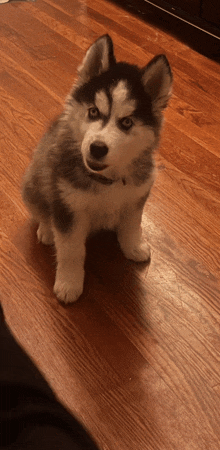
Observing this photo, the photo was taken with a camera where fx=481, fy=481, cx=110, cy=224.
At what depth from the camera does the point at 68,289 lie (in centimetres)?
188

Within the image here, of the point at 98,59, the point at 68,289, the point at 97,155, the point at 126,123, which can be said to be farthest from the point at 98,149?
the point at 68,289

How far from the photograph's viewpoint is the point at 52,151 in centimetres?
180

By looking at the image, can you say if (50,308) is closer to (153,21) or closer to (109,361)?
(109,361)

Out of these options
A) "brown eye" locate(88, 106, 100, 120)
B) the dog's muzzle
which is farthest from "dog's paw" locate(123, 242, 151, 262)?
"brown eye" locate(88, 106, 100, 120)

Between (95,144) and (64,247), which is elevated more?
(95,144)

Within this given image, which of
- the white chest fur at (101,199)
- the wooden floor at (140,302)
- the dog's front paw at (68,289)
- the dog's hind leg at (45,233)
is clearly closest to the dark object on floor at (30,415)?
the wooden floor at (140,302)

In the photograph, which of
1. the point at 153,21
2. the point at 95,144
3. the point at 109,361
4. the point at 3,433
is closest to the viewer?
the point at 3,433

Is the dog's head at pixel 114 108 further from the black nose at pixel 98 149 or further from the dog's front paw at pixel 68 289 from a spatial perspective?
the dog's front paw at pixel 68 289

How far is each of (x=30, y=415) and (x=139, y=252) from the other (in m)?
1.33

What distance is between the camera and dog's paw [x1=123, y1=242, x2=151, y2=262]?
2049mm

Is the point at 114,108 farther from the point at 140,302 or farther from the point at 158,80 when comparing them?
the point at 140,302

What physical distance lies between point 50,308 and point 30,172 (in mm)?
564

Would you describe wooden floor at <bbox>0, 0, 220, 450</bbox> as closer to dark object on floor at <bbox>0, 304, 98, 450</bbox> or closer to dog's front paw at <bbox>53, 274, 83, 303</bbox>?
dog's front paw at <bbox>53, 274, 83, 303</bbox>

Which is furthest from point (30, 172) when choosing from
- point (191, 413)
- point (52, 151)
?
point (191, 413)
